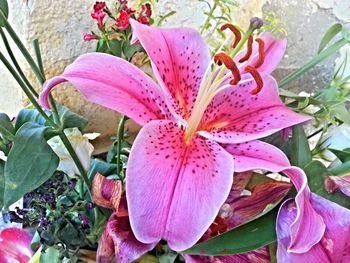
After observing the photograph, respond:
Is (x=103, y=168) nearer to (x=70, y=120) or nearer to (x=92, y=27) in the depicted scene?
(x=70, y=120)

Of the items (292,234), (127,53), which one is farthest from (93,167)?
(292,234)

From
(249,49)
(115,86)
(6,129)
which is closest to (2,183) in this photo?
(6,129)

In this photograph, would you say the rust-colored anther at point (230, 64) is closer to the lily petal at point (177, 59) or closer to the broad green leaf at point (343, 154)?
the lily petal at point (177, 59)

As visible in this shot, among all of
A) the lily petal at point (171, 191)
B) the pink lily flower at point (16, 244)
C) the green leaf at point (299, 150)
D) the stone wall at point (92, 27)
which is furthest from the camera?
the stone wall at point (92, 27)

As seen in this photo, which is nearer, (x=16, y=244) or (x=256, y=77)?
(x=256, y=77)

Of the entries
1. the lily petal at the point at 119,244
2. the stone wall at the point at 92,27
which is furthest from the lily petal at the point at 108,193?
the stone wall at the point at 92,27

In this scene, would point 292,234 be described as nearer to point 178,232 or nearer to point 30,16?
point 178,232

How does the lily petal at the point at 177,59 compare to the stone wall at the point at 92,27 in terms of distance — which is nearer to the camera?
the lily petal at the point at 177,59
